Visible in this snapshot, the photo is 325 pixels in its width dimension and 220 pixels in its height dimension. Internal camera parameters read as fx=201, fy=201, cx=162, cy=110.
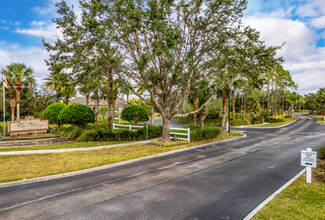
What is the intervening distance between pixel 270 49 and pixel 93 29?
43.0ft

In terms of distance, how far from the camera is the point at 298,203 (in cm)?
591

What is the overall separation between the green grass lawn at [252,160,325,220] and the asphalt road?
442 millimetres

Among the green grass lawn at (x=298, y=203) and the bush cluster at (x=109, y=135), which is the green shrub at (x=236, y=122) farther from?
the green grass lawn at (x=298, y=203)

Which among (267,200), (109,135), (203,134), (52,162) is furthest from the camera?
(203,134)

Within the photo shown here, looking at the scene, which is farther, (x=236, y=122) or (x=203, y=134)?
(x=236, y=122)

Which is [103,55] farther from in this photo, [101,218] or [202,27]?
[101,218]

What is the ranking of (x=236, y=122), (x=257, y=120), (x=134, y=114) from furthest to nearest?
1. (x=257, y=120)
2. (x=236, y=122)
3. (x=134, y=114)

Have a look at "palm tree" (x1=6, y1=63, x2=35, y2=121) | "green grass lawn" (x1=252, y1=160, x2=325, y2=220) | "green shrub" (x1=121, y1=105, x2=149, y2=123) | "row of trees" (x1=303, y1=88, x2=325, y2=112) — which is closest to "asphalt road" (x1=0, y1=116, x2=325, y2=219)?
"green grass lawn" (x1=252, y1=160, x2=325, y2=220)

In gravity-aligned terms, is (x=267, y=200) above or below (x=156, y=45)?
below

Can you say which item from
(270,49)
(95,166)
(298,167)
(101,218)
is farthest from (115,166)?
(270,49)

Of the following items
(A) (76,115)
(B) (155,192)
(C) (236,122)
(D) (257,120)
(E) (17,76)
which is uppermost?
(E) (17,76)

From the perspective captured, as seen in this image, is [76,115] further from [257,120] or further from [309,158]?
[257,120]

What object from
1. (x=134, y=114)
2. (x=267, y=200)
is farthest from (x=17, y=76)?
(x=267, y=200)

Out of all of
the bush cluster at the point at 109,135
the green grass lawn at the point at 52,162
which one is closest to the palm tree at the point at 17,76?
the bush cluster at the point at 109,135
